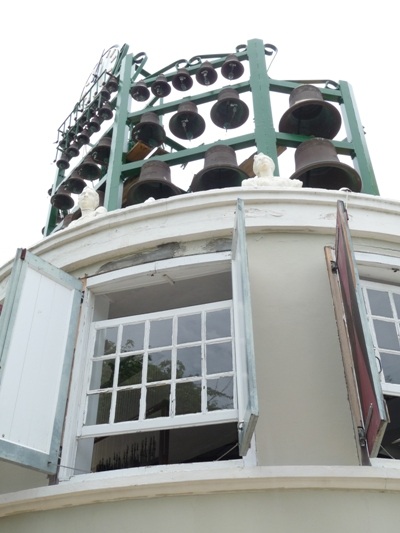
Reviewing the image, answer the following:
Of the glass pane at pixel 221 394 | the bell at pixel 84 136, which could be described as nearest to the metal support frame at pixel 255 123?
the bell at pixel 84 136

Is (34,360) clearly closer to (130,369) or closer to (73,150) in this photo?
(130,369)

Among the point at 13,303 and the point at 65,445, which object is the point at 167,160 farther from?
the point at 65,445

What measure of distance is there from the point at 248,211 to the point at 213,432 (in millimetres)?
3835

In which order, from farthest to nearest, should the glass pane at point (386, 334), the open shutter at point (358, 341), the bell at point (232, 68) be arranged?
the bell at point (232, 68), the glass pane at point (386, 334), the open shutter at point (358, 341)

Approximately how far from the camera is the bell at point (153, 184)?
6.77 meters

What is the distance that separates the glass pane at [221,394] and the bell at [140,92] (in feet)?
14.6

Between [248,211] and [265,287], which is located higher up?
[248,211]

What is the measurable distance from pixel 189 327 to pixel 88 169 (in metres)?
3.67

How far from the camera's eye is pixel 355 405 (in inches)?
159

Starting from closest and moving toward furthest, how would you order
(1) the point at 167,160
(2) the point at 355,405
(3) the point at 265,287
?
(2) the point at 355,405
(3) the point at 265,287
(1) the point at 167,160

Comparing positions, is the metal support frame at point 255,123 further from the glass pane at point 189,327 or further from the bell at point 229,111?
the glass pane at point 189,327

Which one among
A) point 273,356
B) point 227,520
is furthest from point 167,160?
point 227,520

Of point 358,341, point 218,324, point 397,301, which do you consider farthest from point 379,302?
point 218,324

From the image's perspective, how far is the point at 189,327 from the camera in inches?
232
